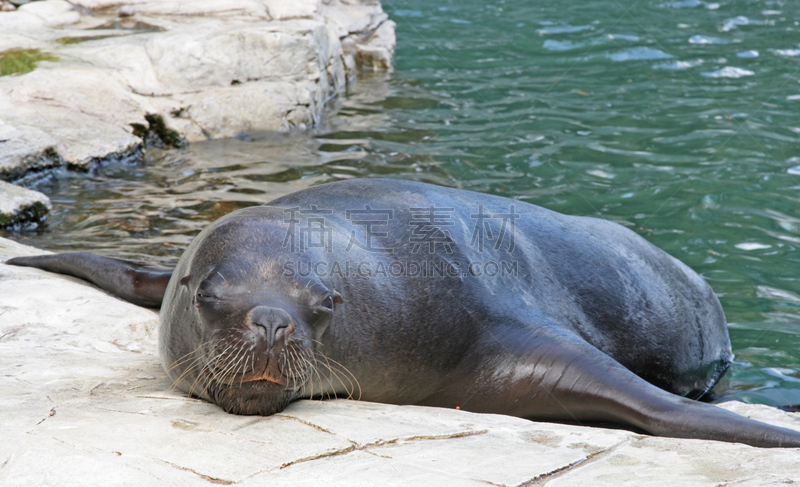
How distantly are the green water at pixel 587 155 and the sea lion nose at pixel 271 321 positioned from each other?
3394 millimetres

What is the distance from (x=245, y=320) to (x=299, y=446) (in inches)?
22.2

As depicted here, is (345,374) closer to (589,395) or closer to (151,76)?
(589,395)

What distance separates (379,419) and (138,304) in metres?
2.48

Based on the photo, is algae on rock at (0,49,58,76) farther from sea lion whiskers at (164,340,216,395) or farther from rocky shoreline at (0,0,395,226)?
sea lion whiskers at (164,340,216,395)

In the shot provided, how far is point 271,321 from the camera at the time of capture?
119 inches

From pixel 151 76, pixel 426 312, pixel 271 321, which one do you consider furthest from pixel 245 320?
pixel 151 76

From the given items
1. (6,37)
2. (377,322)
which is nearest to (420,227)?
(377,322)

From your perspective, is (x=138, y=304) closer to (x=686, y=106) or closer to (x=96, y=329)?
(x=96, y=329)

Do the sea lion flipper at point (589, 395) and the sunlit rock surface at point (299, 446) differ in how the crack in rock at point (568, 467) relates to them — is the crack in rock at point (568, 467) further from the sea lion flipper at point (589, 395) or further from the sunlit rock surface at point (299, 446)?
the sea lion flipper at point (589, 395)

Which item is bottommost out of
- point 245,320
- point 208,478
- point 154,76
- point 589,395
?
point 589,395

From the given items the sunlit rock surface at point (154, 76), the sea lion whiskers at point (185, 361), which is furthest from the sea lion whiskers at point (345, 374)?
the sunlit rock surface at point (154, 76)

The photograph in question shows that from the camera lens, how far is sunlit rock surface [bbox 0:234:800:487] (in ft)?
8.07

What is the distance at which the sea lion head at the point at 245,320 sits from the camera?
9.97ft

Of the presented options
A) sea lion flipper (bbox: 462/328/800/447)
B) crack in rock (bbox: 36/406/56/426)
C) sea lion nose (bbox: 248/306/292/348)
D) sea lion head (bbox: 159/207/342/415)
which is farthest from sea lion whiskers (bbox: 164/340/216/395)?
sea lion flipper (bbox: 462/328/800/447)
